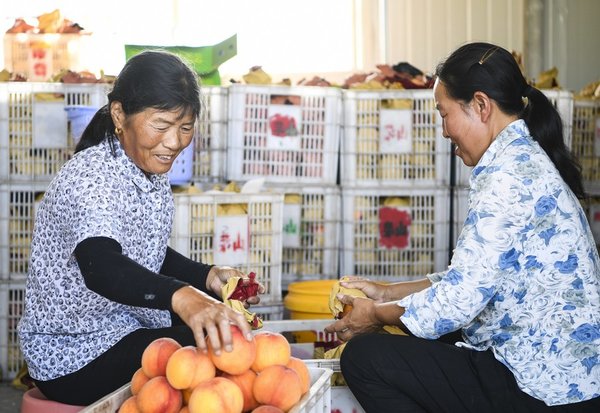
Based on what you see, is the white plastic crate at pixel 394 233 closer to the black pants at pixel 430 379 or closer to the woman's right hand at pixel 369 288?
the woman's right hand at pixel 369 288

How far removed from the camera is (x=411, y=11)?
25.8ft

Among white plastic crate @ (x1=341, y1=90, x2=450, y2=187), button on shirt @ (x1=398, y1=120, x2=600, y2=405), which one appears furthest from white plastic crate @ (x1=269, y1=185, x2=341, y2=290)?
button on shirt @ (x1=398, y1=120, x2=600, y2=405)

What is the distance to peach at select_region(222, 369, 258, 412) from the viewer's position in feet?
6.95

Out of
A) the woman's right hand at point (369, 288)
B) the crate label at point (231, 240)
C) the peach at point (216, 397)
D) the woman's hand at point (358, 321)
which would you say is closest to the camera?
the peach at point (216, 397)

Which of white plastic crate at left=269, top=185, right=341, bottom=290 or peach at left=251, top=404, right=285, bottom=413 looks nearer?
peach at left=251, top=404, right=285, bottom=413

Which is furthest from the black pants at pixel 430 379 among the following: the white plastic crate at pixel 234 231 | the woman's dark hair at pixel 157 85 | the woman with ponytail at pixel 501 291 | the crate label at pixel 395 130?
the crate label at pixel 395 130

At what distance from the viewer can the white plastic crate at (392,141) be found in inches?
184

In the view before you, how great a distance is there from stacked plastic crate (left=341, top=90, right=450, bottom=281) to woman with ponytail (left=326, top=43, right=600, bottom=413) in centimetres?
206

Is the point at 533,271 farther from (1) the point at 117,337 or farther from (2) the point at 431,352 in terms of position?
(1) the point at 117,337

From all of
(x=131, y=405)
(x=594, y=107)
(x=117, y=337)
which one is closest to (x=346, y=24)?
(x=594, y=107)

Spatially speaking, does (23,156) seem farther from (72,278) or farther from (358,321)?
(358,321)

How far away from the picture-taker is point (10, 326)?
14.3ft

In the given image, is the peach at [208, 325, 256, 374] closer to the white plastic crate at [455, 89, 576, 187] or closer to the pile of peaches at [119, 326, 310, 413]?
the pile of peaches at [119, 326, 310, 413]

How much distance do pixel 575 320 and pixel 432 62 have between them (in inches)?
218
